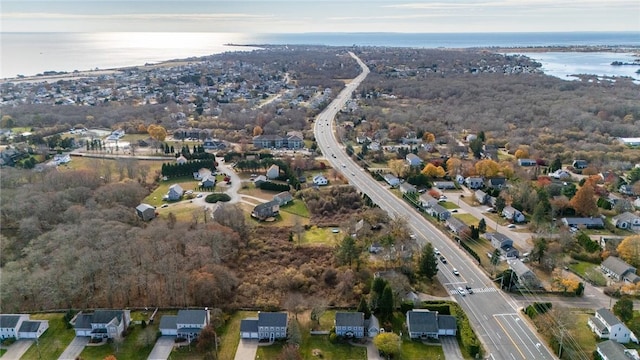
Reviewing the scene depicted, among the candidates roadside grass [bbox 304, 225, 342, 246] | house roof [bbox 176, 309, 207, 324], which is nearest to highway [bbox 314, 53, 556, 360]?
roadside grass [bbox 304, 225, 342, 246]

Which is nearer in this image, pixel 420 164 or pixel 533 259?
pixel 533 259

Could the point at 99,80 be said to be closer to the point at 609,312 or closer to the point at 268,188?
the point at 268,188

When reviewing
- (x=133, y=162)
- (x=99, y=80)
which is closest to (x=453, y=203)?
(x=133, y=162)

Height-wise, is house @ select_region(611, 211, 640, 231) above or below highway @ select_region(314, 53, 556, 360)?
above

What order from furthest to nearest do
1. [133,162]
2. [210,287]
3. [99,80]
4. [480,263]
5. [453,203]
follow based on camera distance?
[99,80] < [133,162] < [453,203] < [480,263] < [210,287]

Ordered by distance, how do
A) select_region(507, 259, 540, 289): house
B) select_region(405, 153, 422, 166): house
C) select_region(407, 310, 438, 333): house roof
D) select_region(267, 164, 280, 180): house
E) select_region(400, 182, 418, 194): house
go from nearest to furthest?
select_region(407, 310, 438, 333): house roof < select_region(507, 259, 540, 289): house < select_region(400, 182, 418, 194): house < select_region(267, 164, 280, 180): house < select_region(405, 153, 422, 166): house

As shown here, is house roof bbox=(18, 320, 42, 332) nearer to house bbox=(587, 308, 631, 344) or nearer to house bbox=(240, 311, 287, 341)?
house bbox=(240, 311, 287, 341)

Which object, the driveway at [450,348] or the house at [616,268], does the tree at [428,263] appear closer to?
the driveway at [450,348]
